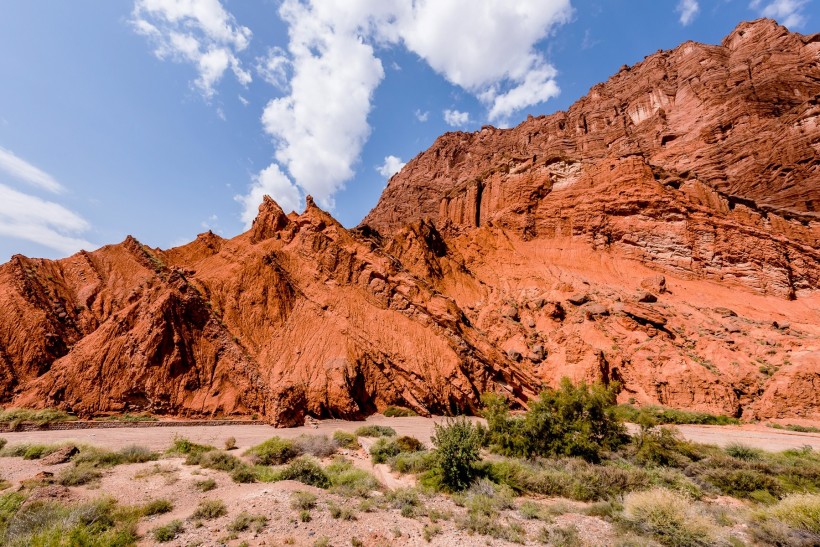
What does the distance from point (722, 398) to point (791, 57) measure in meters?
79.4

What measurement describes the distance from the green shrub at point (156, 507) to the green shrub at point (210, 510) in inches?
25.6

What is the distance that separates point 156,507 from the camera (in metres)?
7.80

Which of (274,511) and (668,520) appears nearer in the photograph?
(668,520)

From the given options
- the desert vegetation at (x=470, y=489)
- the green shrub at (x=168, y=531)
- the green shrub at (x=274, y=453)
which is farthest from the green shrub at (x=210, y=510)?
the green shrub at (x=274, y=453)

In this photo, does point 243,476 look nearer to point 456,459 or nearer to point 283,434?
point 456,459

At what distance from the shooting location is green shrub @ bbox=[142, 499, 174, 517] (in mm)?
7641

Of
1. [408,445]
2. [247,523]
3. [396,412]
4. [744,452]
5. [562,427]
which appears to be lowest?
[247,523]

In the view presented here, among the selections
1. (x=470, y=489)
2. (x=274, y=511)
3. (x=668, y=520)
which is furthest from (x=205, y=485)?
(x=668, y=520)

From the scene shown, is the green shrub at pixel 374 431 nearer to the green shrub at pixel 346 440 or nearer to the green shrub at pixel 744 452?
the green shrub at pixel 346 440

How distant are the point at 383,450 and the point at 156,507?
24.8 feet

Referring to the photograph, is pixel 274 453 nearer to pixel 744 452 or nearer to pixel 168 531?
pixel 168 531

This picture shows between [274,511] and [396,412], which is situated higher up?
[396,412]

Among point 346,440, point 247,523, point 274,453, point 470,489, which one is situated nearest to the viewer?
point 247,523

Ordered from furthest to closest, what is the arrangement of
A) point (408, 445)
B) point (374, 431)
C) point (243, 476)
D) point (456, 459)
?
point (374, 431) < point (408, 445) < point (456, 459) < point (243, 476)
